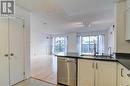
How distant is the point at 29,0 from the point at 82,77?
98.3 inches

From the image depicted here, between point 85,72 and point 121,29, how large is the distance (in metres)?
1.43

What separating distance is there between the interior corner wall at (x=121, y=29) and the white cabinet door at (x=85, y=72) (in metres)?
0.83

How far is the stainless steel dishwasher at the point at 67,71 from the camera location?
370 cm

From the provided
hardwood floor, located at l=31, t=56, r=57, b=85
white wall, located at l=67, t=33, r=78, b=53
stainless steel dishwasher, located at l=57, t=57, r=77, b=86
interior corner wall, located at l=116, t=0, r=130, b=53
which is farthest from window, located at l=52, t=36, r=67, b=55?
interior corner wall, located at l=116, t=0, r=130, b=53

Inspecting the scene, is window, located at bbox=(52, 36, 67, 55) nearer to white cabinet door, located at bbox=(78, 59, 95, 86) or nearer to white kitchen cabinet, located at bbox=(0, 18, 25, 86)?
white kitchen cabinet, located at bbox=(0, 18, 25, 86)

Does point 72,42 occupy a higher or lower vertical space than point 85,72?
higher

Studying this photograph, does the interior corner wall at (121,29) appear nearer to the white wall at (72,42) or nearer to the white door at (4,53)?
the white door at (4,53)

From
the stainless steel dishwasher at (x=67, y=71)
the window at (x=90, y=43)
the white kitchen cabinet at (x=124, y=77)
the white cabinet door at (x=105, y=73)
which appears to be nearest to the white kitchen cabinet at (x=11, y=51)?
the stainless steel dishwasher at (x=67, y=71)

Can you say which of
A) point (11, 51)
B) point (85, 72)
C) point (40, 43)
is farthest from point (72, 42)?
point (85, 72)

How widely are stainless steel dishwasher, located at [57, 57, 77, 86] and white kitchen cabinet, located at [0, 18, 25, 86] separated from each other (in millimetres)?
1301

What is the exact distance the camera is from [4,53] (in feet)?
11.8

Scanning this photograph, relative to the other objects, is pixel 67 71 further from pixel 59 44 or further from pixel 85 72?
pixel 59 44

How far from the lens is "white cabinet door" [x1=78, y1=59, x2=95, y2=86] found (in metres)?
3.28

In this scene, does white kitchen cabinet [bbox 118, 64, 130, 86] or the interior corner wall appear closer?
white kitchen cabinet [bbox 118, 64, 130, 86]
